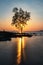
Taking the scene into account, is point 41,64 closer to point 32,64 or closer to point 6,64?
point 32,64

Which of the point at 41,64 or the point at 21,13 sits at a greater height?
the point at 21,13

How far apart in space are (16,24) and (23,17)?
541cm

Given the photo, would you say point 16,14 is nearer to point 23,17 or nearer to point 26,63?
point 23,17

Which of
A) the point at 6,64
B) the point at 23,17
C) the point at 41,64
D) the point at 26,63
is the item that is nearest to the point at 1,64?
the point at 6,64

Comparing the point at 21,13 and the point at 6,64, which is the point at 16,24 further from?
the point at 6,64

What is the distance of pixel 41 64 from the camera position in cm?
1573

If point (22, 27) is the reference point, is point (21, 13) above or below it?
above

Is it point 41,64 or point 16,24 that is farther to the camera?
point 16,24

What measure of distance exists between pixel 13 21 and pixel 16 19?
195cm

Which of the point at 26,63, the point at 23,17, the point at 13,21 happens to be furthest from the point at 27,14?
the point at 26,63

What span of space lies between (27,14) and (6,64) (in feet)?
248

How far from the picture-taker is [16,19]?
9156cm

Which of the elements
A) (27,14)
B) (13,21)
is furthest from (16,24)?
(27,14)

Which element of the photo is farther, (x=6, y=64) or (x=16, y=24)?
(x=16, y=24)
